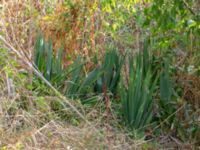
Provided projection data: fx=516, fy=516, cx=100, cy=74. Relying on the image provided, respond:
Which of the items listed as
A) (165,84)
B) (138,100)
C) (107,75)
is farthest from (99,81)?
(165,84)

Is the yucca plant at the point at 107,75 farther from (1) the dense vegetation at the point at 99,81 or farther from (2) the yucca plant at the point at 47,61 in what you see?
(2) the yucca plant at the point at 47,61

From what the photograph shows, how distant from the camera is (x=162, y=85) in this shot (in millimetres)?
5965

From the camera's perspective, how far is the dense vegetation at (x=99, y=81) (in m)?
5.02

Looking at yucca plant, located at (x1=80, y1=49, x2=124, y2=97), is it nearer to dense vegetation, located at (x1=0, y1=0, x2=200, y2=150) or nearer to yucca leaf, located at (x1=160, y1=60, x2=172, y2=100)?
dense vegetation, located at (x1=0, y1=0, x2=200, y2=150)

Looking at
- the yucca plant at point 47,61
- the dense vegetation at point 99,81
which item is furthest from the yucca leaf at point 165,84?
the yucca plant at point 47,61

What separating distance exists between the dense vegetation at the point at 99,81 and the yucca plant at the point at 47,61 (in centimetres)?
1

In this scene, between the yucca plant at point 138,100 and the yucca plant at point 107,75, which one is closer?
the yucca plant at point 138,100

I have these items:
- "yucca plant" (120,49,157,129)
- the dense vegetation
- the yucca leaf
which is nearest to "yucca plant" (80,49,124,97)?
the dense vegetation

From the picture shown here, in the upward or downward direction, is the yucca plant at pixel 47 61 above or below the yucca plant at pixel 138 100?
above

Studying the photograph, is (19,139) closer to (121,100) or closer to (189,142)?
(121,100)

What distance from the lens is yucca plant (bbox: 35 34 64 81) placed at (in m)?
6.06

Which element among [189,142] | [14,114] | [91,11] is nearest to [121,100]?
[189,142]

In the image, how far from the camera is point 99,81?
6160 mm

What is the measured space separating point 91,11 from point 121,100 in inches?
77.9
